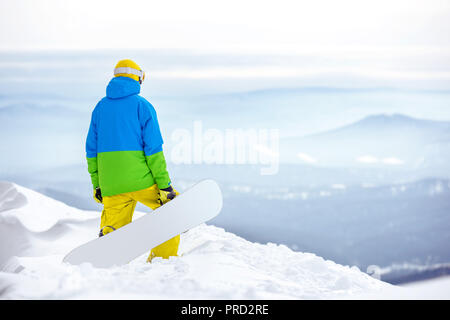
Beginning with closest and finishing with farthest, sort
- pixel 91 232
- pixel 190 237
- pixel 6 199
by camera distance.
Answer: pixel 190 237 < pixel 91 232 < pixel 6 199

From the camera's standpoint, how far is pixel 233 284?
1.89 metres

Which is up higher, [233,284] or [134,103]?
[134,103]

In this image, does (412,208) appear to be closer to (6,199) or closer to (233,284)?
(233,284)

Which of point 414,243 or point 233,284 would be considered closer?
point 233,284

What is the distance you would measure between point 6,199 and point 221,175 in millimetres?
1982

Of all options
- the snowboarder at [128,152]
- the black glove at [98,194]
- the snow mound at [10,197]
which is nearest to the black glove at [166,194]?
the snowboarder at [128,152]

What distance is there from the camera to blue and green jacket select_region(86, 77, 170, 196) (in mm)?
2314

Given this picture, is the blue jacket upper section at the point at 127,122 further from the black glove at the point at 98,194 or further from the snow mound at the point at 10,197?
the snow mound at the point at 10,197

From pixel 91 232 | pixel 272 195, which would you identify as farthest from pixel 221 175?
pixel 91 232

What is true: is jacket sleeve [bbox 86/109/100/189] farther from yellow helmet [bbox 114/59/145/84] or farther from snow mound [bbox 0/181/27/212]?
snow mound [bbox 0/181/27/212]

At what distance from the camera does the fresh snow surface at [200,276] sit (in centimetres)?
173

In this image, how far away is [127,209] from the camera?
7.95 feet

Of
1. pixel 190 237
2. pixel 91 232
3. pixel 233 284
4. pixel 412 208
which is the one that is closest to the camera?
pixel 233 284

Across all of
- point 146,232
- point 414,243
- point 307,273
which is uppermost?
point 146,232
